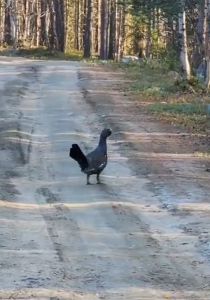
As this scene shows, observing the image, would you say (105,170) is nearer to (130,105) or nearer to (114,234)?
(114,234)

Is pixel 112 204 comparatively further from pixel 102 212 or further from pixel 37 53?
pixel 37 53

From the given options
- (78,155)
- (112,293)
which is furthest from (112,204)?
(112,293)

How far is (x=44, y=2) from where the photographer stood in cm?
5788

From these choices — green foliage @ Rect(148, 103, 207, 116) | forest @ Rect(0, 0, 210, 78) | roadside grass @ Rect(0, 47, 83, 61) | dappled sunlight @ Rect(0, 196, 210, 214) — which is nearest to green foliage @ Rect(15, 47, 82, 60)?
roadside grass @ Rect(0, 47, 83, 61)

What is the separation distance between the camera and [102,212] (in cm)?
946

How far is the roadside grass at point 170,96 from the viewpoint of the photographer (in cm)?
1822

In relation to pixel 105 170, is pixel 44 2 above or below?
above

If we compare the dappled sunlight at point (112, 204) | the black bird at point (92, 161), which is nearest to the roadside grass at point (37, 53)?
the black bird at point (92, 161)

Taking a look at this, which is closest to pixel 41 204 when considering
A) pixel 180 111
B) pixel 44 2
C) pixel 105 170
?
pixel 105 170

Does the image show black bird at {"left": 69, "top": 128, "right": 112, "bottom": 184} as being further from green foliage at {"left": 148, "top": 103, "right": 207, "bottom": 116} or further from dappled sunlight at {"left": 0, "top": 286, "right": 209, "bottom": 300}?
green foliage at {"left": 148, "top": 103, "right": 207, "bottom": 116}

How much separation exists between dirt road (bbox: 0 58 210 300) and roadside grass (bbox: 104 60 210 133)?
0.85m

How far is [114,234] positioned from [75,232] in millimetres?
456

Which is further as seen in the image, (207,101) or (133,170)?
(207,101)

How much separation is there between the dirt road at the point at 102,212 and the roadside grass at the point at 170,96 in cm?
85
